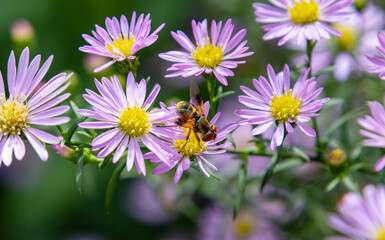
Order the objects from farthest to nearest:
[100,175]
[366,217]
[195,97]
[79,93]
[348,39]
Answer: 1. [100,175]
2. [79,93]
3. [348,39]
4. [195,97]
5. [366,217]

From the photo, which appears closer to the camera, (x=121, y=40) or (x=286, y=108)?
(x=286, y=108)

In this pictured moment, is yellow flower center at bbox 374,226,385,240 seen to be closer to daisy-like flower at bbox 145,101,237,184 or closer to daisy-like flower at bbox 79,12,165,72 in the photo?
daisy-like flower at bbox 145,101,237,184

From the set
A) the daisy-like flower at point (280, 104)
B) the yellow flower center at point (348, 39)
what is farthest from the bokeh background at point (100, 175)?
the daisy-like flower at point (280, 104)

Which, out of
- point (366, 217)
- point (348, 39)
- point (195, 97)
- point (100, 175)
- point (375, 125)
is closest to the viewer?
point (375, 125)

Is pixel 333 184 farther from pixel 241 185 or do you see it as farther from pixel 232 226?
pixel 232 226

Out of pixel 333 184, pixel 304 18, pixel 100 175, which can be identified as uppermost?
pixel 304 18

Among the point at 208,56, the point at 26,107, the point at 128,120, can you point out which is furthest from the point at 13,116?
the point at 208,56
